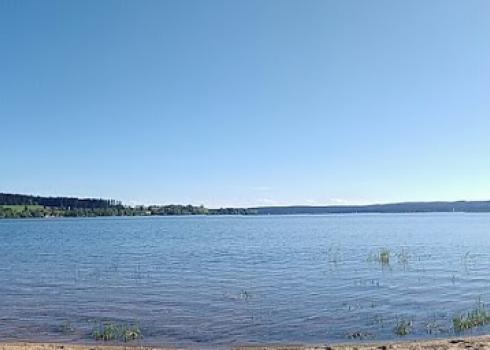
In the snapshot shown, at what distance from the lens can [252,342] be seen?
653 inches

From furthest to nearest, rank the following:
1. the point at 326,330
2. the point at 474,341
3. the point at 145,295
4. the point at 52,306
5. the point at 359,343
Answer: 1. the point at 145,295
2. the point at 52,306
3. the point at 326,330
4. the point at 359,343
5. the point at 474,341

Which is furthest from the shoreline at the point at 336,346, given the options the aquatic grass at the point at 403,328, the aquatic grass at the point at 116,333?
the aquatic grass at the point at 403,328

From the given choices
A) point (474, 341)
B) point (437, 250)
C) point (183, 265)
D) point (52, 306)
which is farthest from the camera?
point (437, 250)

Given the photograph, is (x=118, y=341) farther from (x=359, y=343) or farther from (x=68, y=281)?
(x=68, y=281)

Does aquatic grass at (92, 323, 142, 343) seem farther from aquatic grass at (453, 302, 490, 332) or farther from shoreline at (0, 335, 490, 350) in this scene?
aquatic grass at (453, 302, 490, 332)

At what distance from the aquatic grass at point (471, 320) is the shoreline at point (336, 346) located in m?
1.65

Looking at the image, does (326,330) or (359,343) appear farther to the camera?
(326,330)

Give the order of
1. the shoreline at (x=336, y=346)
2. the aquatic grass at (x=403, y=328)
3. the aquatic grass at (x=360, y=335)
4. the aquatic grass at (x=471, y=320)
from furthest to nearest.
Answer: the aquatic grass at (x=471, y=320) < the aquatic grass at (x=403, y=328) < the aquatic grass at (x=360, y=335) < the shoreline at (x=336, y=346)

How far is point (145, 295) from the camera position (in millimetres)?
25344

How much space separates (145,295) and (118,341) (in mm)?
8650

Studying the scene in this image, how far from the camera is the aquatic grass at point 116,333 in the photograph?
1711cm

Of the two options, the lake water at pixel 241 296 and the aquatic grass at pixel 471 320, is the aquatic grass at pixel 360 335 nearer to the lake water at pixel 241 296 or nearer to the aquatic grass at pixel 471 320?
the lake water at pixel 241 296

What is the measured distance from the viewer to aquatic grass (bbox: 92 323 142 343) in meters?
17.1

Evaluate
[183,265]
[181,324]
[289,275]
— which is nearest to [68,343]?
[181,324]
